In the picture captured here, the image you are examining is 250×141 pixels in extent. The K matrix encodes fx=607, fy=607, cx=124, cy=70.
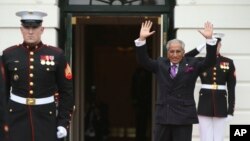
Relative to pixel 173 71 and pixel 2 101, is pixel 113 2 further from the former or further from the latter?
pixel 2 101

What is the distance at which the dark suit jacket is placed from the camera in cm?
553

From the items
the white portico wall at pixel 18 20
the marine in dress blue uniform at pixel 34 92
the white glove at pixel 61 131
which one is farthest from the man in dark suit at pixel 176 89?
the white portico wall at pixel 18 20

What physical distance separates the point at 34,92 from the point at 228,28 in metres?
3.90

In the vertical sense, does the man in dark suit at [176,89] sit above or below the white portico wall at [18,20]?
below

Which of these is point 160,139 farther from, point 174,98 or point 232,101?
point 232,101

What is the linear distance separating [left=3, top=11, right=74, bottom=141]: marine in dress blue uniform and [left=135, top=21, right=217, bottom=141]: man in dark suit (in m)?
1.09

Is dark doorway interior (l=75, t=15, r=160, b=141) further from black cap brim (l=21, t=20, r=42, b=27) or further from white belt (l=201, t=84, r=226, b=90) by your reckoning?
black cap brim (l=21, t=20, r=42, b=27)

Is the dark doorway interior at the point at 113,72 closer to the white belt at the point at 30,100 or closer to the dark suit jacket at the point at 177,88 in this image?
the dark suit jacket at the point at 177,88

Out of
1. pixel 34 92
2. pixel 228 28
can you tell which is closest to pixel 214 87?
pixel 228 28

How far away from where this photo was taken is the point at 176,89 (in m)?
5.59

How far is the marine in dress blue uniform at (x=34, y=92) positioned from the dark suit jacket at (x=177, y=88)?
1.09 metres

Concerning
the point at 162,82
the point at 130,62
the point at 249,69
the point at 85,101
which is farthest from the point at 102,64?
the point at 162,82

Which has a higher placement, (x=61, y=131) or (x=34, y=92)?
(x=34, y=92)

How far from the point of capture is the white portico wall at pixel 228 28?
7832mm
